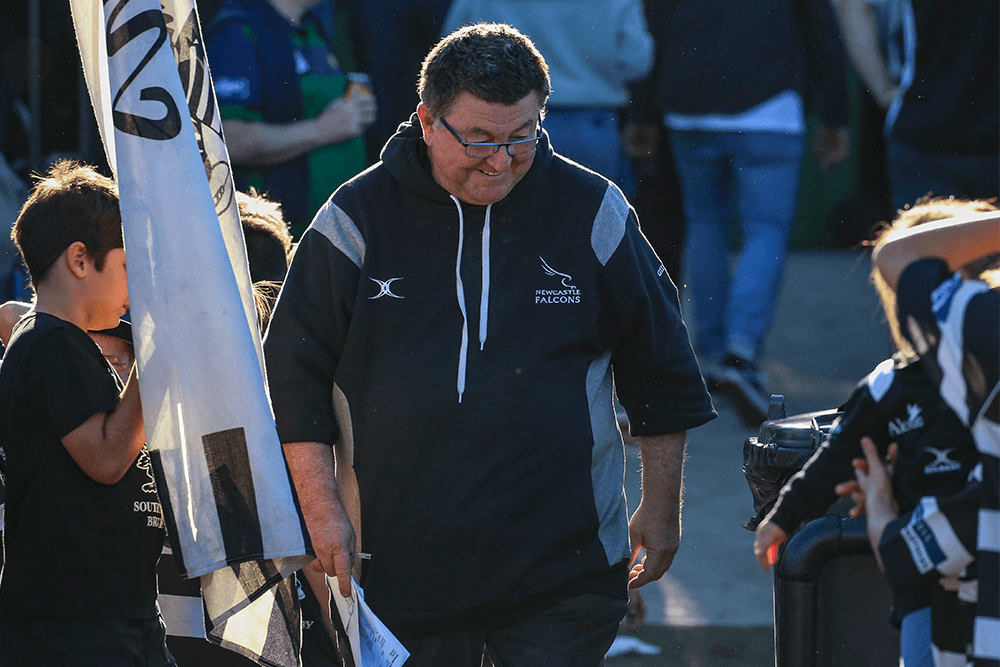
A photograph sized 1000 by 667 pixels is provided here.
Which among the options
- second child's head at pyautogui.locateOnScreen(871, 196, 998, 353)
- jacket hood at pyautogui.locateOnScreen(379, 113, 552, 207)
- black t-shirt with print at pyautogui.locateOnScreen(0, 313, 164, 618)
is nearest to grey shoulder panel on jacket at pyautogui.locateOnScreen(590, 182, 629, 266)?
jacket hood at pyautogui.locateOnScreen(379, 113, 552, 207)

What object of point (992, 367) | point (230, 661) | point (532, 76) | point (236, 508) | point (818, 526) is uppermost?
point (532, 76)

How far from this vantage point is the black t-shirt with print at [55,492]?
9.56 feet

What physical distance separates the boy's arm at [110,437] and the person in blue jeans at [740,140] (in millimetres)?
4531

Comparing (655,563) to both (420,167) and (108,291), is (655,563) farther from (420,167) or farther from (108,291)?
(108,291)

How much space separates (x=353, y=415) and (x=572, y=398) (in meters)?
0.52

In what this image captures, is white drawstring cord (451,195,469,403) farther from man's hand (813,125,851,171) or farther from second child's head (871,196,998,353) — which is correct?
man's hand (813,125,851,171)

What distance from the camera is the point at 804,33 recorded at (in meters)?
7.29

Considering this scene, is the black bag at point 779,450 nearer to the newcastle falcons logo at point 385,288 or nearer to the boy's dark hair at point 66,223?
the newcastle falcons logo at point 385,288

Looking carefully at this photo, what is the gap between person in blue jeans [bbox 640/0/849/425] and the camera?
7.02m

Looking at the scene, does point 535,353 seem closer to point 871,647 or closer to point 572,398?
point 572,398

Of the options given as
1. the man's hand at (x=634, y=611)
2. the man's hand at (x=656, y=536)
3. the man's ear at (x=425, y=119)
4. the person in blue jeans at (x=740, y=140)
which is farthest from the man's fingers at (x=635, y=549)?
the person in blue jeans at (x=740, y=140)

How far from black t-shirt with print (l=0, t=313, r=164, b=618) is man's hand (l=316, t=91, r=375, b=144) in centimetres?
321

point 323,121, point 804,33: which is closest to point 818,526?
point 323,121

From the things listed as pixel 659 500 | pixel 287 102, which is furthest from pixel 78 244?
pixel 287 102
